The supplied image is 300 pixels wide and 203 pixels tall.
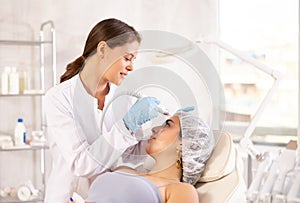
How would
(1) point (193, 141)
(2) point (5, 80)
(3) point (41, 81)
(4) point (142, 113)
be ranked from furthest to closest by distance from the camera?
(3) point (41, 81)
(2) point (5, 80)
(1) point (193, 141)
(4) point (142, 113)

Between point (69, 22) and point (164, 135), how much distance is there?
1700 mm

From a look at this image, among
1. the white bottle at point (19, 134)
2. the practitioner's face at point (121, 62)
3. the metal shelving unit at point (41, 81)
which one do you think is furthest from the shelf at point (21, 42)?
the practitioner's face at point (121, 62)

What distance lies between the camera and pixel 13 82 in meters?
2.94

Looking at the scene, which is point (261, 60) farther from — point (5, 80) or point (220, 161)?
point (220, 161)

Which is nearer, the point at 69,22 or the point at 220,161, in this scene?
the point at 220,161

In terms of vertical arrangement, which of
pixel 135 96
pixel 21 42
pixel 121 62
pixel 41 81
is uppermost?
pixel 121 62

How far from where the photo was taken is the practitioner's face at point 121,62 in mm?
1551

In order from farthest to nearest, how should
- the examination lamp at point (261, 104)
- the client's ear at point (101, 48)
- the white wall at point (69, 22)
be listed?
the white wall at point (69, 22)
the examination lamp at point (261, 104)
the client's ear at point (101, 48)

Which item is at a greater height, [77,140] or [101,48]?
[101,48]

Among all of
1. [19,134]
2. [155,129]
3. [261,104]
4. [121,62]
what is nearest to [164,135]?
[155,129]

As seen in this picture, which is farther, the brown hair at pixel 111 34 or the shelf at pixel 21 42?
the shelf at pixel 21 42

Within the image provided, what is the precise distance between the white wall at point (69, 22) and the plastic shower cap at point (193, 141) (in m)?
1.65

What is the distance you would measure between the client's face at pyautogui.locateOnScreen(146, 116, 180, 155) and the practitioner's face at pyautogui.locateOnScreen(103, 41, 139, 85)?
189 millimetres

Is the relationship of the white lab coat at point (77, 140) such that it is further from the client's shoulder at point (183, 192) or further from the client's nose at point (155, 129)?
the client's shoulder at point (183, 192)
